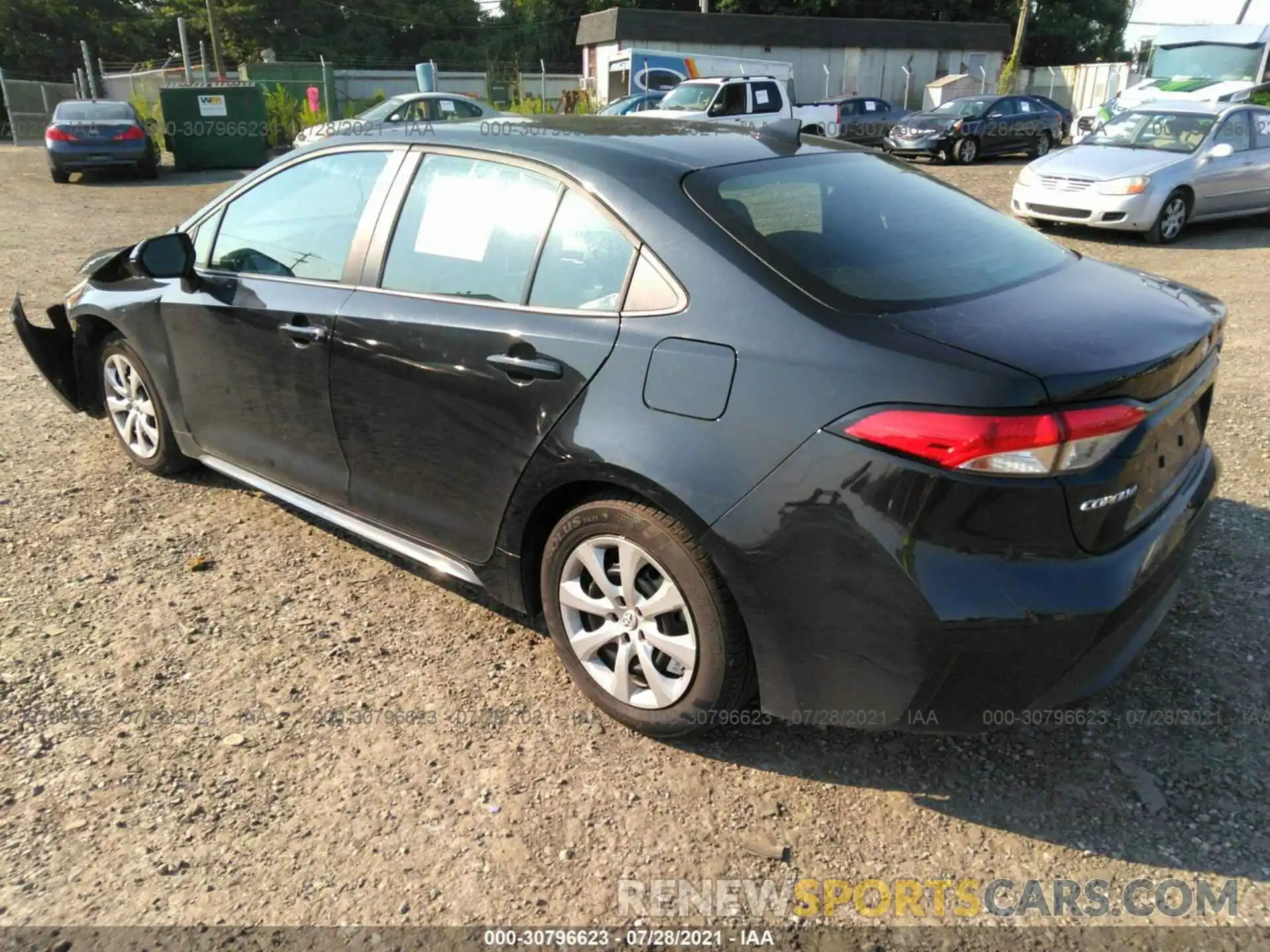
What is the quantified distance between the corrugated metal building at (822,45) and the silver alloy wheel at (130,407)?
29990 millimetres

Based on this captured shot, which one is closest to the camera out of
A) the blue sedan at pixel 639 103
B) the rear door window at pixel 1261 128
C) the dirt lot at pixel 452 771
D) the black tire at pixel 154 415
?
the dirt lot at pixel 452 771

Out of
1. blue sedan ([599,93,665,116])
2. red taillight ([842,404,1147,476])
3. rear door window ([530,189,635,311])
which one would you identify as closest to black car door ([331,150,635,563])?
rear door window ([530,189,635,311])

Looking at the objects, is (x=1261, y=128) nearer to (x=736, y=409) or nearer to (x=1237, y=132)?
(x=1237, y=132)

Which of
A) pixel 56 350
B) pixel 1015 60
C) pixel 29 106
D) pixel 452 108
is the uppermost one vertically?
pixel 1015 60

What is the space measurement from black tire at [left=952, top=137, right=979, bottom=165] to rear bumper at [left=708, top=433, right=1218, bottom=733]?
2043 cm

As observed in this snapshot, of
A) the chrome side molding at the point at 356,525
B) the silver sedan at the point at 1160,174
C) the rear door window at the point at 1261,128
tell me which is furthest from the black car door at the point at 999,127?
the chrome side molding at the point at 356,525

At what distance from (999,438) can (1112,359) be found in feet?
1.35

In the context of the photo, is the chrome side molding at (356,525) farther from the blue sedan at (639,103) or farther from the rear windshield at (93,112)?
the rear windshield at (93,112)

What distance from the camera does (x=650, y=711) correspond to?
2758mm

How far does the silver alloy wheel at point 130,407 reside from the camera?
4.51 metres

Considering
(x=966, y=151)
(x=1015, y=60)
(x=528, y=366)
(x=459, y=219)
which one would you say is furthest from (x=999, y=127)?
(x=528, y=366)

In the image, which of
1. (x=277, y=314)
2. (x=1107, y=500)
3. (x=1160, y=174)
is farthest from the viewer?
(x=1160, y=174)

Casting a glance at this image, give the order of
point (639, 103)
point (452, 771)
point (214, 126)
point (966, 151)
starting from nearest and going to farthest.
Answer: point (452, 771) < point (639, 103) < point (966, 151) < point (214, 126)

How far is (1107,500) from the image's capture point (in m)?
2.22
